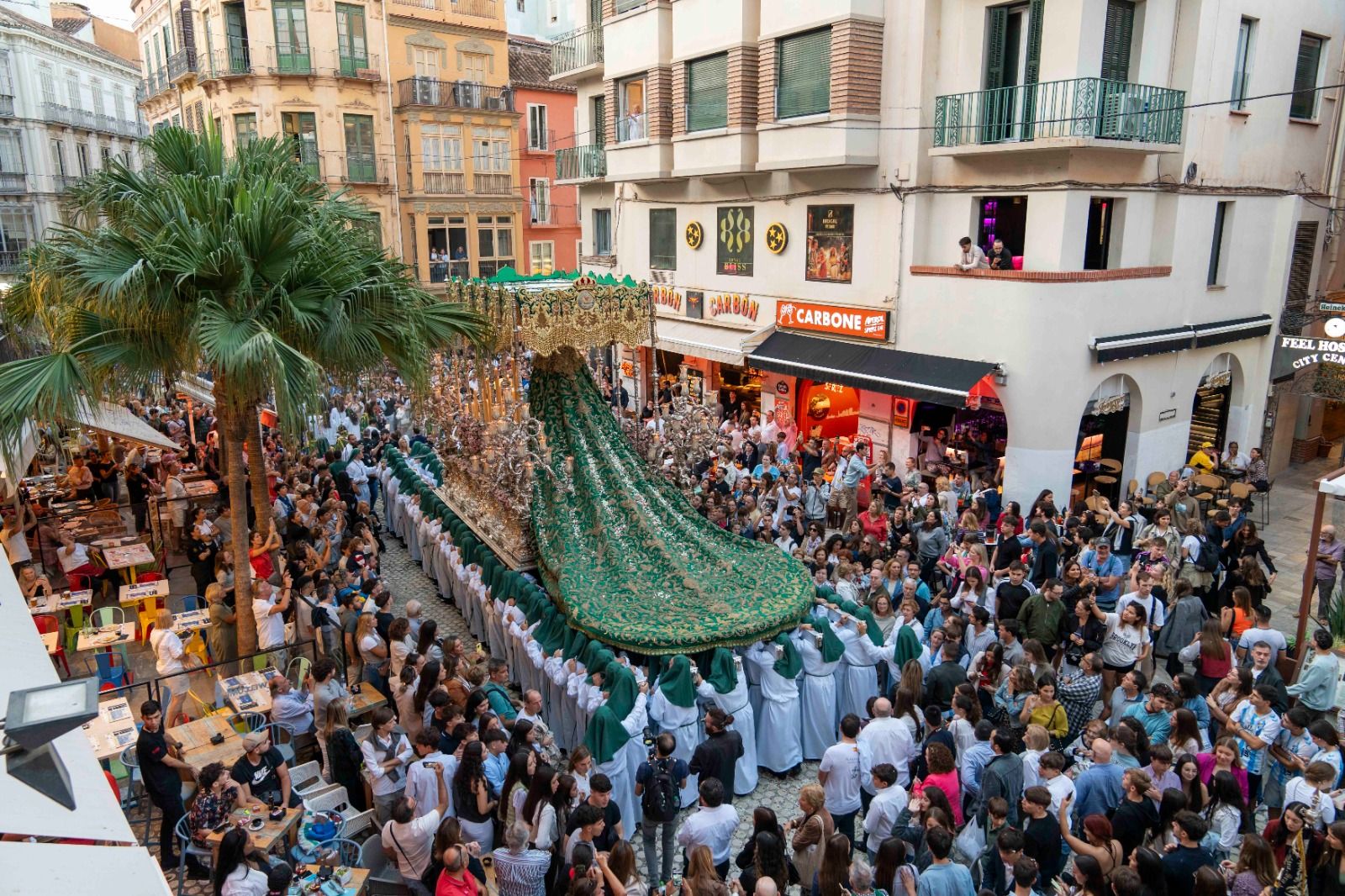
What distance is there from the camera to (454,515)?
44.2 ft

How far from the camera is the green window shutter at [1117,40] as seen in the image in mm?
14281

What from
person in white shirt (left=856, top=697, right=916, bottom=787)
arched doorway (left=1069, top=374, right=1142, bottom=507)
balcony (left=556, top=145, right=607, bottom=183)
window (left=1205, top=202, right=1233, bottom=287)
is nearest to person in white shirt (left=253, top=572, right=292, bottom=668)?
person in white shirt (left=856, top=697, right=916, bottom=787)

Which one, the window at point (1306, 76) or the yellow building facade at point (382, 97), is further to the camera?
the yellow building facade at point (382, 97)

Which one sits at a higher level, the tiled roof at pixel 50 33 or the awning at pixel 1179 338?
the tiled roof at pixel 50 33

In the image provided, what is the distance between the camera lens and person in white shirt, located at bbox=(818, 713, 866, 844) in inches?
277

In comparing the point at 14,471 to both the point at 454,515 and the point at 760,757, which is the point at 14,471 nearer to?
the point at 454,515

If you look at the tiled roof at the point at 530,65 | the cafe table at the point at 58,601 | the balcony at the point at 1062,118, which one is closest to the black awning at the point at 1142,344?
the balcony at the point at 1062,118

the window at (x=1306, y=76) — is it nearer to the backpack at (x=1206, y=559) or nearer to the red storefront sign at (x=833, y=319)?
the red storefront sign at (x=833, y=319)

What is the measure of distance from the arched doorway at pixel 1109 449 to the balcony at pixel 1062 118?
4.24 metres

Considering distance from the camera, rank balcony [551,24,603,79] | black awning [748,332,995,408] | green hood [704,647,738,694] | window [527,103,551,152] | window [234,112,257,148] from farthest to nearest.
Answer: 1. window [527,103,551,152]
2. window [234,112,257,148]
3. balcony [551,24,603,79]
4. black awning [748,332,995,408]
5. green hood [704,647,738,694]

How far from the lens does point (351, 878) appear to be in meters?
6.43

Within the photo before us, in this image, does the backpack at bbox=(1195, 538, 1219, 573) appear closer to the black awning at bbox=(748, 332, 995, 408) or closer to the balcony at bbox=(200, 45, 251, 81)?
the black awning at bbox=(748, 332, 995, 408)

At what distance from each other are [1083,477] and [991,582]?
6.33 metres

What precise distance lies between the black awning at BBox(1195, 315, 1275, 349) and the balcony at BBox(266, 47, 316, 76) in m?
26.2
